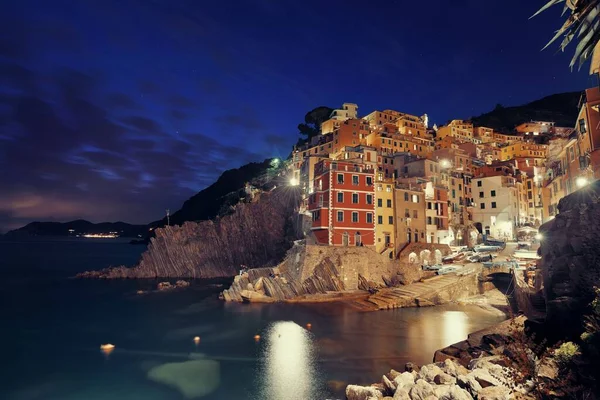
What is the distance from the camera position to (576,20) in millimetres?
8250

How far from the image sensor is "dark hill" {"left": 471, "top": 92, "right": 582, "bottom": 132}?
131 meters

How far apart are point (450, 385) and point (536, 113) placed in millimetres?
159787

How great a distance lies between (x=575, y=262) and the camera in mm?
18391

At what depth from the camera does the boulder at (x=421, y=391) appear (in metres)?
15.0

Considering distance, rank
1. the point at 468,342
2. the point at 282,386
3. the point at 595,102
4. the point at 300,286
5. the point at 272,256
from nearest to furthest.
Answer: the point at 282,386, the point at 468,342, the point at 595,102, the point at 300,286, the point at 272,256

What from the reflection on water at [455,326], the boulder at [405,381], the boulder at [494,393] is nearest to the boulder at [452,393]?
the boulder at [494,393]

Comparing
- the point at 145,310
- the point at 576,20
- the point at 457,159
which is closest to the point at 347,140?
the point at 457,159

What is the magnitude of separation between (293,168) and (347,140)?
14.3m

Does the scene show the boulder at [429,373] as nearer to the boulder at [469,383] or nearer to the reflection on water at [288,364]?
the boulder at [469,383]

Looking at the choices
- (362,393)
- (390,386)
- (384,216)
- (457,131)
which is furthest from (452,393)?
(457,131)

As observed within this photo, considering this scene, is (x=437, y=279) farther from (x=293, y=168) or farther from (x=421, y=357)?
(x=293, y=168)

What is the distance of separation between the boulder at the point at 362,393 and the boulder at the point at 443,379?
9.35 ft

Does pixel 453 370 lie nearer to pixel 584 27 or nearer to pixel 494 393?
pixel 494 393

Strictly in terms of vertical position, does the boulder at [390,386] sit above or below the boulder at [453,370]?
below
